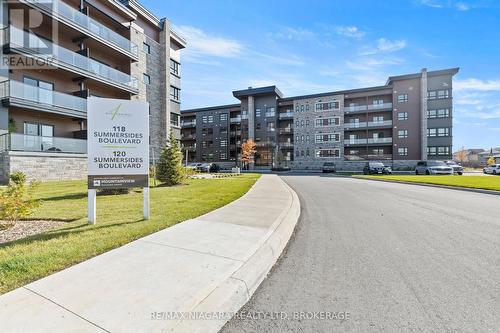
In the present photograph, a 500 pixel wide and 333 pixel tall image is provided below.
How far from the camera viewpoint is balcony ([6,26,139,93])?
16969 millimetres

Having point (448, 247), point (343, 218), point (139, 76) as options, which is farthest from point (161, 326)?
point (139, 76)

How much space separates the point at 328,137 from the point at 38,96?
51.7m

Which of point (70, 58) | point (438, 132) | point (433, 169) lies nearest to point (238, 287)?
point (70, 58)

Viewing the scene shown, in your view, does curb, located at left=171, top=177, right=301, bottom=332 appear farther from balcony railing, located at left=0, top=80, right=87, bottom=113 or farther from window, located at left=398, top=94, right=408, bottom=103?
window, located at left=398, top=94, right=408, bottom=103

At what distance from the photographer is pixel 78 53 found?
21.7 meters

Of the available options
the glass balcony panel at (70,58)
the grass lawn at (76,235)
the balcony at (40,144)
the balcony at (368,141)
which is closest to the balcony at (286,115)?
the balcony at (368,141)

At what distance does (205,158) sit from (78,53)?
51.9 meters

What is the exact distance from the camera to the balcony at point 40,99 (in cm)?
1661

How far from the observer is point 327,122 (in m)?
58.0

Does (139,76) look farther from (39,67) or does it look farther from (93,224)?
(93,224)

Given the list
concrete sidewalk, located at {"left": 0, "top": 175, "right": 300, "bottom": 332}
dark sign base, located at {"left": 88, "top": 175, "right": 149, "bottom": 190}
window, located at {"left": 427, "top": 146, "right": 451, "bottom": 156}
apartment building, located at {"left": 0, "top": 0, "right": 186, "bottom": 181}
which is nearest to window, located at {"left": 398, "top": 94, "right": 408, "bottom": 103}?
window, located at {"left": 427, "top": 146, "right": 451, "bottom": 156}

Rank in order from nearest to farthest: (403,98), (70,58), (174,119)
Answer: (70,58) → (174,119) → (403,98)

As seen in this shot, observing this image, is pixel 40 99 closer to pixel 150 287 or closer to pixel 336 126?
pixel 150 287

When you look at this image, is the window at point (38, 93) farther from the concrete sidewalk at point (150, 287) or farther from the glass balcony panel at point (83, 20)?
the concrete sidewalk at point (150, 287)
